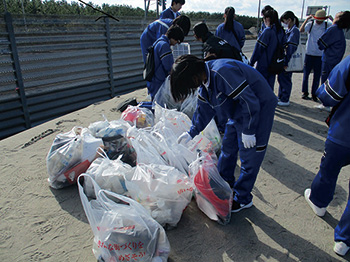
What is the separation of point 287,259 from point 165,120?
1893 mm

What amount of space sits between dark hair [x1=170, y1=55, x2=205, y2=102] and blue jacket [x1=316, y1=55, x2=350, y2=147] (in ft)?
3.15

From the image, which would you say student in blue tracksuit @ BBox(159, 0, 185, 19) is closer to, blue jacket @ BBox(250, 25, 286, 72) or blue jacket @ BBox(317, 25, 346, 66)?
blue jacket @ BBox(250, 25, 286, 72)

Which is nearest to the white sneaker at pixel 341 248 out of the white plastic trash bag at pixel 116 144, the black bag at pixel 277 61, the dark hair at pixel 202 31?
the white plastic trash bag at pixel 116 144

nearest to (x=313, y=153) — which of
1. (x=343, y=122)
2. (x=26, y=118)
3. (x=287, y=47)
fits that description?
(x=343, y=122)

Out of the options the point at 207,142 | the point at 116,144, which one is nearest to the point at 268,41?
the point at 207,142

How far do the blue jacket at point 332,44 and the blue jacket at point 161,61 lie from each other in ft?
10.1

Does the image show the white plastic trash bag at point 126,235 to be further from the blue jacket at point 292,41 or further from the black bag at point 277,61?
the blue jacket at point 292,41

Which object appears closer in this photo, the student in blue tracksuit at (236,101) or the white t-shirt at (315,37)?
the student in blue tracksuit at (236,101)

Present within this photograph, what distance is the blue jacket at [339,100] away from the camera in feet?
6.11

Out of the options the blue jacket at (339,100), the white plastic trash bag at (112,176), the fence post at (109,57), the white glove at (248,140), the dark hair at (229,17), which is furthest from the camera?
the fence post at (109,57)

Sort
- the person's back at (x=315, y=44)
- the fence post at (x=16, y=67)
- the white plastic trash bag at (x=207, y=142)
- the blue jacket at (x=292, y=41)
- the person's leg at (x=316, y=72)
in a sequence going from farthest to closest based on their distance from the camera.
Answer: the person's leg at (x=316, y=72) < the person's back at (x=315, y=44) < the fence post at (x=16, y=67) < the blue jacket at (x=292, y=41) < the white plastic trash bag at (x=207, y=142)

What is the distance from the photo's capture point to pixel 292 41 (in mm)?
4781

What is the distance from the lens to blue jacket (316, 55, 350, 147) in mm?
1861

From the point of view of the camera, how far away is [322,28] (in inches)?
214
